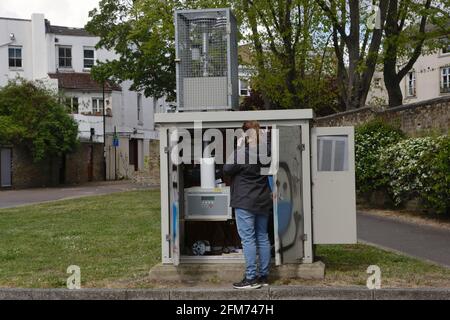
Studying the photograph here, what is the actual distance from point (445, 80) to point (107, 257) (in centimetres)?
4222

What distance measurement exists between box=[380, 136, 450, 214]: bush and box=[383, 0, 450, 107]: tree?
619 cm

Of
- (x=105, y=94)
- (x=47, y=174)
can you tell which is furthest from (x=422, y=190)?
(x=105, y=94)

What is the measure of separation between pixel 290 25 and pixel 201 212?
1681 cm

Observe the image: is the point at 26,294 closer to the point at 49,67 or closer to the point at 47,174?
the point at 47,174

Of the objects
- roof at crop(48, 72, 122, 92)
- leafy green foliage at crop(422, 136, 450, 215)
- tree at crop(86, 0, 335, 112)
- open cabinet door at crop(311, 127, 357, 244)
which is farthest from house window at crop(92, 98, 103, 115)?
open cabinet door at crop(311, 127, 357, 244)

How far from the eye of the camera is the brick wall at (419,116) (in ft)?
50.4

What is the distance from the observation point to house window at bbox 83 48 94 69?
164 ft

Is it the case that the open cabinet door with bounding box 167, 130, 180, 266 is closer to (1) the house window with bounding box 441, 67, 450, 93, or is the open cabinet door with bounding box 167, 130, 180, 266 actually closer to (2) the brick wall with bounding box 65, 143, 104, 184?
(2) the brick wall with bounding box 65, 143, 104, 184

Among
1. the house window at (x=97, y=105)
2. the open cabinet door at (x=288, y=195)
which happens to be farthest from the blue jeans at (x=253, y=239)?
the house window at (x=97, y=105)

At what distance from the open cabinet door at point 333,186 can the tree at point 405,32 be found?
45.7 ft

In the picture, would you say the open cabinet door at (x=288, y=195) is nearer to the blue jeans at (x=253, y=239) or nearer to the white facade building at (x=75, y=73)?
the blue jeans at (x=253, y=239)

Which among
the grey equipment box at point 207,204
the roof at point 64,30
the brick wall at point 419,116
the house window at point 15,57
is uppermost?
the roof at point 64,30

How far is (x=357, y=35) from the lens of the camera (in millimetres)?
21719

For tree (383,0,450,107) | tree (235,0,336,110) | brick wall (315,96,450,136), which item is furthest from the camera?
tree (235,0,336,110)
